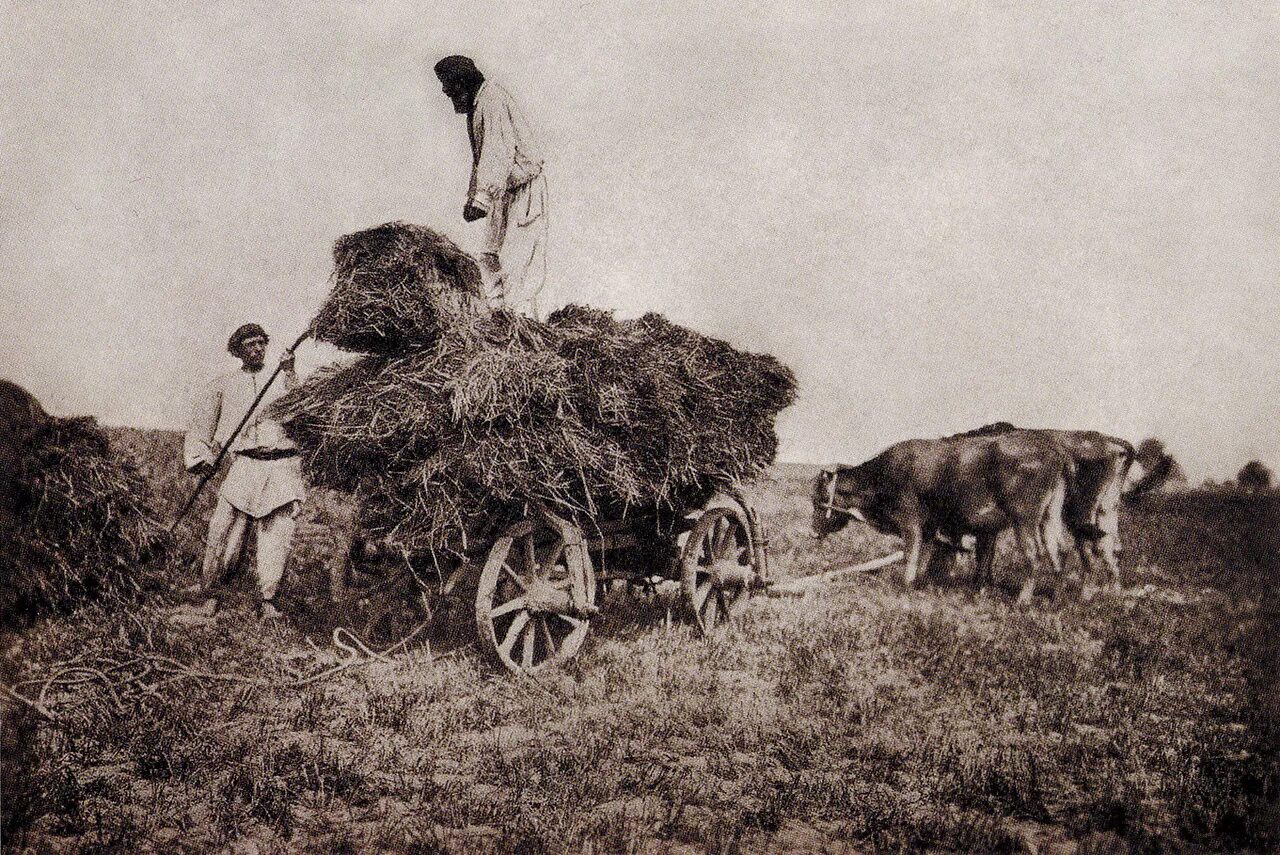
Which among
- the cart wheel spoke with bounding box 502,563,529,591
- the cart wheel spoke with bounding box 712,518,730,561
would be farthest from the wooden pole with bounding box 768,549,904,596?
the cart wheel spoke with bounding box 502,563,529,591

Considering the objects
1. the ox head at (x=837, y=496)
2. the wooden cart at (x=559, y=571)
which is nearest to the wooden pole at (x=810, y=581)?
the wooden cart at (x=559, y=571)

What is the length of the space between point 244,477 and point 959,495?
8.32 m

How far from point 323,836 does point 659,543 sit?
3.52 metres

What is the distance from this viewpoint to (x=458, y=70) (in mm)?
5051

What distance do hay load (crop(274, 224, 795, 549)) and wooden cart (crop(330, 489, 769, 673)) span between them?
0.83ft

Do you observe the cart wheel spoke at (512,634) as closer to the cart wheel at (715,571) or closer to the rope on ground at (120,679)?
the rope on ground at (120,679)

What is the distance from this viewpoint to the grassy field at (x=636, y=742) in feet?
9.57

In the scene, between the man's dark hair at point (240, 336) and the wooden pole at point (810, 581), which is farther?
the wooden pole at point (810, 581)

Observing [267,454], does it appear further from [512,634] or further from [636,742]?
[636,742]

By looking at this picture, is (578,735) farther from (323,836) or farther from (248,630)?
(248,630)

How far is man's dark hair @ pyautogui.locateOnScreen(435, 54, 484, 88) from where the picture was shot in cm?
500

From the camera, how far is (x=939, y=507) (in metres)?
10.2

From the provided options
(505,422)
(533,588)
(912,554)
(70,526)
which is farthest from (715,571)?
(912,554)

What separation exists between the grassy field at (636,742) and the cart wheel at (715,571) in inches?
14.0
